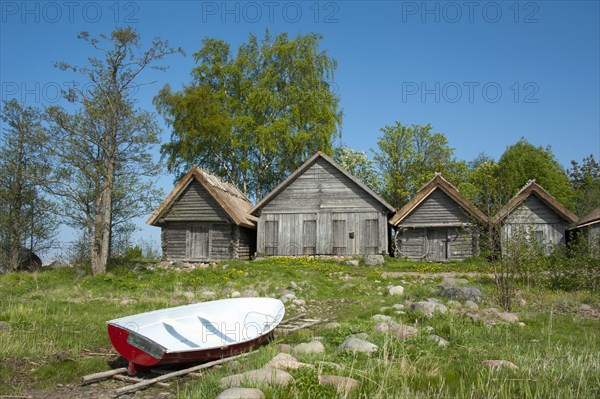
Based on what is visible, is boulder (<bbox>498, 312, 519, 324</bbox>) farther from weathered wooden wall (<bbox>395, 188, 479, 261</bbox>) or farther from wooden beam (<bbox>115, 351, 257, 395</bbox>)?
weathered wooden wall (<bbox>395, 188, 479, 261</bbox>)

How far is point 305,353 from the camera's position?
7.53 meters

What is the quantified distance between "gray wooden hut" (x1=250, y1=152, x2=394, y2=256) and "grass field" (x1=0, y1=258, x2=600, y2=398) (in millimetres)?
8679

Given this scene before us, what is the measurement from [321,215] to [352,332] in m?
19.0

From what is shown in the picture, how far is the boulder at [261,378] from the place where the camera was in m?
5.59

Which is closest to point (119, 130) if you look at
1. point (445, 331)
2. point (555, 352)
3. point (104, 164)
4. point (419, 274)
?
point (104, 164)

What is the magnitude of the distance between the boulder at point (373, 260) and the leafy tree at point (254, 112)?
44.7ft

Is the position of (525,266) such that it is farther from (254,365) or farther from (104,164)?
(104,164)

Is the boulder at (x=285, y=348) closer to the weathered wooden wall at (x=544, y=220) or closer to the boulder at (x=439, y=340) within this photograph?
the boulder at (x=439, y=340)

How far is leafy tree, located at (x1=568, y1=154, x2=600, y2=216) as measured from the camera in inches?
1852

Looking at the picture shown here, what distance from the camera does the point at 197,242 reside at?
28.2m

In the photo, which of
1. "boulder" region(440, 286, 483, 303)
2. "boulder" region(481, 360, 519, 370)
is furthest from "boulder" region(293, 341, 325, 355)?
"boulder" region(440, 286, 483, 303)

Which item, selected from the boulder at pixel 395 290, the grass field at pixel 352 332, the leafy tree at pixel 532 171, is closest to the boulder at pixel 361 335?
the grass field at pixel 352 332

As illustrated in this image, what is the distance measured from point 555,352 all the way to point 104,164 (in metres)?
19.7

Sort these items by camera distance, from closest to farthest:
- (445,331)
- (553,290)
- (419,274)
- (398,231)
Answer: (445,331), (553,290), (419,274), (398,231)
